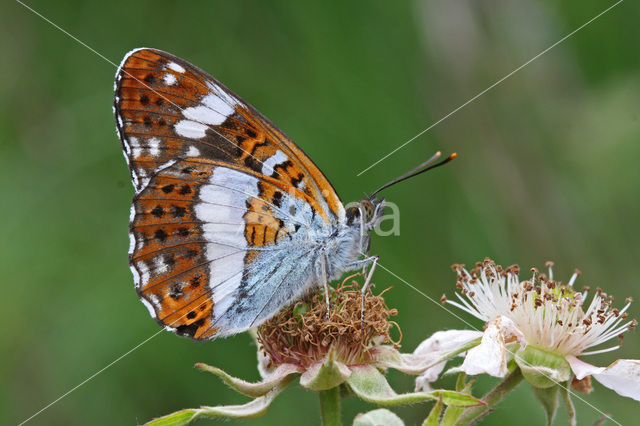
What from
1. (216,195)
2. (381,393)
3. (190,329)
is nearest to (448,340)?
(381,393)

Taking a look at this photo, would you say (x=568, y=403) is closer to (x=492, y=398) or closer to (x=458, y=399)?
(x=492, y=398)

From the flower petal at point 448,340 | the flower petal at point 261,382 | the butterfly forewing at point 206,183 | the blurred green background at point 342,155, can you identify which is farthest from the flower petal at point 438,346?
the blurred green background at point 342,155

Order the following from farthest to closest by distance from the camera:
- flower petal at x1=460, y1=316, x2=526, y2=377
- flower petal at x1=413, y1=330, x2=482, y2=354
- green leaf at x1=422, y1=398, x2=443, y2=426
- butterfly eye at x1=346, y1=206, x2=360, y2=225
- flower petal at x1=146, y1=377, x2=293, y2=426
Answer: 1. butterfly eye at x1=346, y1=206, x2=360, y2=225
2. flower petal at x1=413, y1=330, x2=482, y2=354
3. flower petal at x1=146, y1=377, x2=293, y2=426
4. flower petal at x1=460, y1=316, x2=526, y2=377
5. green leaf at x1=422, y1=398, x2=443, y2=426

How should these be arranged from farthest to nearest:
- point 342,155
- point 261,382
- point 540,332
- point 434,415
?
point 342,155 → point 540,332 → point 261,382 → point 434,415

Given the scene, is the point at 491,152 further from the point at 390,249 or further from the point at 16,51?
the point at 16,51

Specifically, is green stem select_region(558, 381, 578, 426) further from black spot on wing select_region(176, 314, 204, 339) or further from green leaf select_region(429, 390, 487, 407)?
black spot on wing select_region(176, 314, 204, 339)

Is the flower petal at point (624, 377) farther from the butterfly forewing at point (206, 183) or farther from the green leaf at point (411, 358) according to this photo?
the butterfly forewing at point (206, 183)

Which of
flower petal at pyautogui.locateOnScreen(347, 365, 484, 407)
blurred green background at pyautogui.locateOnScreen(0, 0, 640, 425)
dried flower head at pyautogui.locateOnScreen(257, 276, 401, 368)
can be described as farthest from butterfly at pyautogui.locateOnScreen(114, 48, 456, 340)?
blurred green background at pyautogui.locateOnScreen(0, 0, 640, 425)
